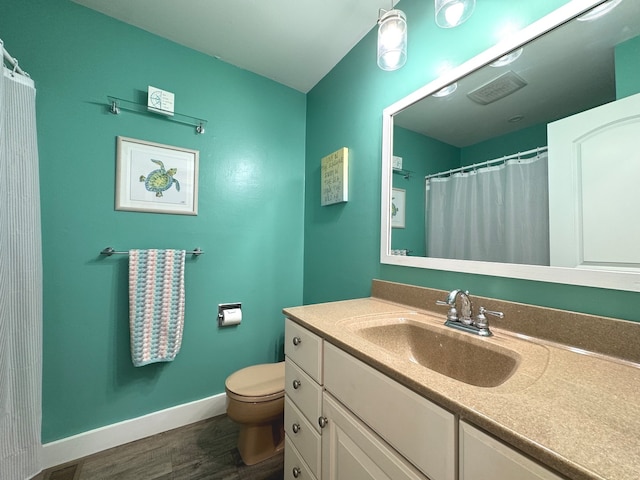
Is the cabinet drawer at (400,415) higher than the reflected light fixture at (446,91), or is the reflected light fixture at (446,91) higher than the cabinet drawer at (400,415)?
the reflected light fixture at (446,91)

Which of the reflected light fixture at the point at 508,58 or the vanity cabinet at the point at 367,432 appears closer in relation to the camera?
the vanity cabinet at the point at 367,432

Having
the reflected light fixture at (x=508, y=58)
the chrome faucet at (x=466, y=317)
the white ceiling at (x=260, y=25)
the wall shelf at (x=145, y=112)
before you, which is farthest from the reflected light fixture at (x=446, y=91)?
the wall shelf at (x=145, y=112)

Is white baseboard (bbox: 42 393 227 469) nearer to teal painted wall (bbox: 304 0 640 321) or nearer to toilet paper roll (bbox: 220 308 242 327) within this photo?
toilet paper roll (bbox: 220 308 242 327)

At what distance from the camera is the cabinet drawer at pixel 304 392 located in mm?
884

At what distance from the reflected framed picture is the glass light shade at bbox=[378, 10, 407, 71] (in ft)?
1.95

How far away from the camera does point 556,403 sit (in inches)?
17.9

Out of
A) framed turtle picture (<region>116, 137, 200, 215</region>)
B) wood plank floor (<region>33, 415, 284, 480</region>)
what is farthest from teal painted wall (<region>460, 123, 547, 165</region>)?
wood plank floor (<region>33, 415, 284, 480</region>)

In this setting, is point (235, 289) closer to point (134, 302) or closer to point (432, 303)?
point (134, 302)

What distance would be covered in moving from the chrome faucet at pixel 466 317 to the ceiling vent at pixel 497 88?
31.0 inches

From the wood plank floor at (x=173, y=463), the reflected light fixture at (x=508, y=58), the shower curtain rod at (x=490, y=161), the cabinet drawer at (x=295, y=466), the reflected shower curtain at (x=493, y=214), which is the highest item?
the reflected light fixture at (x=508, y=58)

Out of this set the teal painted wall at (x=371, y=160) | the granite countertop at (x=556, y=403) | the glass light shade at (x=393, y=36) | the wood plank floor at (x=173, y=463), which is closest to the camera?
the granite countertop at (x=556, y=403)

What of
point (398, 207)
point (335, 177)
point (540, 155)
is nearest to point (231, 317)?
point (335, 177)

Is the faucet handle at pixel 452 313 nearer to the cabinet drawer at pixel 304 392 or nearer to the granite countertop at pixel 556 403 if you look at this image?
the granite countertop at pixel 556 403

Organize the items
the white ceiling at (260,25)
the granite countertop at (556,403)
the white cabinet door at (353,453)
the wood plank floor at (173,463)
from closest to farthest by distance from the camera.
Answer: the granite countertop at (556,403)
the white cabinet door at (353,453)
the wood plank floor at (173,463)
the white ceiling at (260,25)
